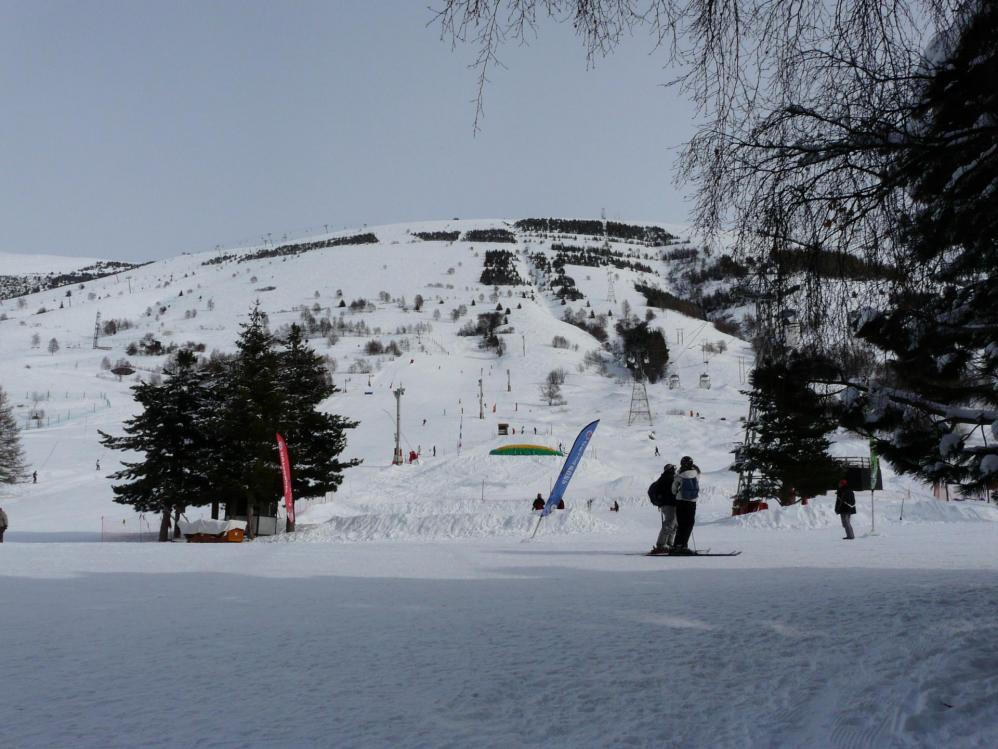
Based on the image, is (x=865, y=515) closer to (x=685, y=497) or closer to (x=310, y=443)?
(x=685, y=497)

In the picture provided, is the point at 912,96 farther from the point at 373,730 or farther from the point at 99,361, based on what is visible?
the point at 99,361

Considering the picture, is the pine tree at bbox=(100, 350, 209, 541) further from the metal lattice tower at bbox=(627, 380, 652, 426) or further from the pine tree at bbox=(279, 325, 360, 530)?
the metal lattice tower at bbox=(627, 380, 652, 426)

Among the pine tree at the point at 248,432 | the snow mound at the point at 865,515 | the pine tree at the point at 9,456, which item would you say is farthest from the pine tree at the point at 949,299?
the pine tree at the point at 9,456

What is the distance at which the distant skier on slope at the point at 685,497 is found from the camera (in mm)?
12406

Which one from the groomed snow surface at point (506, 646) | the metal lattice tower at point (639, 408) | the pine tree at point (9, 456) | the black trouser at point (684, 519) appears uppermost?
the metal lattice tower at point (639, 408)

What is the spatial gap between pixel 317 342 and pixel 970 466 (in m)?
134

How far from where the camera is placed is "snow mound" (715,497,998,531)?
2306 cm

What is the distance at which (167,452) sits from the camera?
2939cm

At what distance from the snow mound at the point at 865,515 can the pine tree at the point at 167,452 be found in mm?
18327

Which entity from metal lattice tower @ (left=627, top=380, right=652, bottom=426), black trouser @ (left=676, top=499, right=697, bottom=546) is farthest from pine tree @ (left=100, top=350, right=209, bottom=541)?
metal lattice tower @ (left=627, top=380, right=652, bottom=426)

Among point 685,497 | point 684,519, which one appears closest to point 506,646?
point 685,497

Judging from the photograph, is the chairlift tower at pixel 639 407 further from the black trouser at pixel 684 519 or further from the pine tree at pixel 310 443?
the black trouser at pixel 684 519

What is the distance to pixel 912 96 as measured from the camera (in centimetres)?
404

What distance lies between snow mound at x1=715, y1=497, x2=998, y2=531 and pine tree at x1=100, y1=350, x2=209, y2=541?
18327 millimetres
